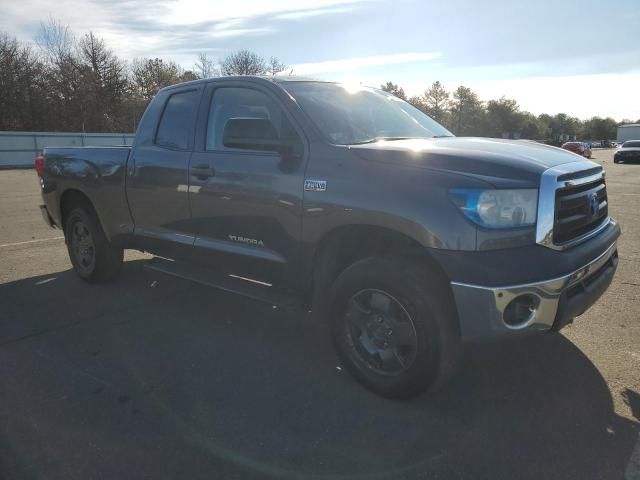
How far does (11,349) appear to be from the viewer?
13.2ft

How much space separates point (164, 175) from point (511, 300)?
3.07 metres

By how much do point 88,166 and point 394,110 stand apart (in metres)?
3.14

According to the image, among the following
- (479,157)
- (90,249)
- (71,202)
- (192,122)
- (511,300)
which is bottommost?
(90,249)

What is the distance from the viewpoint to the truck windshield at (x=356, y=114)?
369 cm

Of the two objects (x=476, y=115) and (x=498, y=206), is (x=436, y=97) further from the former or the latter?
(x=498, y=206)

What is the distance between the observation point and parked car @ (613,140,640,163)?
33531 mm

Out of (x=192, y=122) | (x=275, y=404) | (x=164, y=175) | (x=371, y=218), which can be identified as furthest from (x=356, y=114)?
(x=275, y=404)

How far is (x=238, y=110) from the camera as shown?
13.8ft

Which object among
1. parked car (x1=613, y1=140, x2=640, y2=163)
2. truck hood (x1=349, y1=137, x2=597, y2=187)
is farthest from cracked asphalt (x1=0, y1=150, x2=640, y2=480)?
parked car (x1=613, y1=140, x2=640, y2=163)

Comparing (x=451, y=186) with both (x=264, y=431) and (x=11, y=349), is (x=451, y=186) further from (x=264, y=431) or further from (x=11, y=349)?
(x=11, y=349)

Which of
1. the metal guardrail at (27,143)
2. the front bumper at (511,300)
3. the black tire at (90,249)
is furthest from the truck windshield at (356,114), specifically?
the metal guardrail at (27,143)

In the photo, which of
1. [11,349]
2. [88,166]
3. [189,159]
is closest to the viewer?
[11,349]

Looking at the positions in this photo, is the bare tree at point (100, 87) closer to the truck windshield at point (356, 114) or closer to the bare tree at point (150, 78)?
the bare tree at point (150, 78)

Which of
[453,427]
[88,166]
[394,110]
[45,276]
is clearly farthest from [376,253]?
[45,276]
